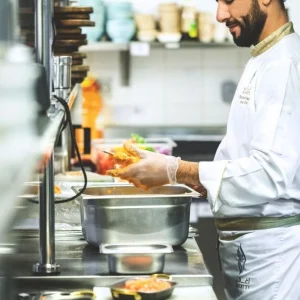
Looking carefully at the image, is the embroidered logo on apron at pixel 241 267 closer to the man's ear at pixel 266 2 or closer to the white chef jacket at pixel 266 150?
the white chef jacket at pixel 266 150

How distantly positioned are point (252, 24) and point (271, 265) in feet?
3.05

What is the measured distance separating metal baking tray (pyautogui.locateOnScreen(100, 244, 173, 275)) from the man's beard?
1.02 meters

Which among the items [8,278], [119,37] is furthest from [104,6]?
[8,278]

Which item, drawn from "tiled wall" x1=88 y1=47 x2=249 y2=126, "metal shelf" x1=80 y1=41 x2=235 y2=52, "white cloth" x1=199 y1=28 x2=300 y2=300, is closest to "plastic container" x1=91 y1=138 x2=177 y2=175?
"white cloth" x1=199 y1=28 x2=300 y2=300

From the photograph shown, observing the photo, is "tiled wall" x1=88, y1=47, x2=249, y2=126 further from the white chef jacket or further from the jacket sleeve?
the jacket sleeve

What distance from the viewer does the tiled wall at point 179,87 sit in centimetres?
777

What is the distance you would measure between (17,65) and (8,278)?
2.85 feet

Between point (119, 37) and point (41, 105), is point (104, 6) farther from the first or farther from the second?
point (41, 105)

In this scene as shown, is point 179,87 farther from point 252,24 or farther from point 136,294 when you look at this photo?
point 136,294

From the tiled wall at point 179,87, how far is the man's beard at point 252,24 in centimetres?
453

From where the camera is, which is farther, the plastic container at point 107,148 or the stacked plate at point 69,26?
the plastic container at point 107,148

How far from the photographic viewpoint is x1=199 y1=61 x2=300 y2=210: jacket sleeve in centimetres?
295

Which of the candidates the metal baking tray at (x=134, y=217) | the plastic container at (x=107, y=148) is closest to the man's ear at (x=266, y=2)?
the metal baking tray at (x=134, y=217)

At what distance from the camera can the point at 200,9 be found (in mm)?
7652
